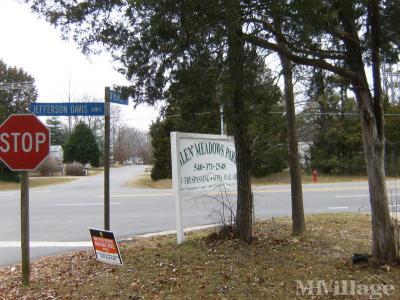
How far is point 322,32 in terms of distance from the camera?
5.51 meters

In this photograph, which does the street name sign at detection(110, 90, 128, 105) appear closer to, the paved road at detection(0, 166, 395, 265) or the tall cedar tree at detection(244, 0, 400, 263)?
the tall cedar tree at detection(244, 0, 400, 263)

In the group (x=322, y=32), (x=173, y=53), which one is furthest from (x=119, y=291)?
(x=322, y=32)

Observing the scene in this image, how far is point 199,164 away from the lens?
8211 millimetres

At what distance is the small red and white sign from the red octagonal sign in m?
1.16

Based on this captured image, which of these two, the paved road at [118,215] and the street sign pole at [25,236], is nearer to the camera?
the street sign pole at [25,236]

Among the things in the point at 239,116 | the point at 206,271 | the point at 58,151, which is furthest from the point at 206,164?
the point at 58,151

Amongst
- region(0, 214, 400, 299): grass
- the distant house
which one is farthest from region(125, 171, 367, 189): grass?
the distant house

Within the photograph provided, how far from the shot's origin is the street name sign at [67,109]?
22.3 ft

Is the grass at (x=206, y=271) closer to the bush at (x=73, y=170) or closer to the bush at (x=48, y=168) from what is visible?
the bush at (x=48, y=168)

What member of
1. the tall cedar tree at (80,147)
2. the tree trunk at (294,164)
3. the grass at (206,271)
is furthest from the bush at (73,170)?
the tree trunk at (294,164)

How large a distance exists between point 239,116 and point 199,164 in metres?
2.69

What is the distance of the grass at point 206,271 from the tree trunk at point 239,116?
406 millimetres

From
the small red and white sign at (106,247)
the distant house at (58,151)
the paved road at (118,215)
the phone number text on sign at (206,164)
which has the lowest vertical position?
the paved road at (118,215)

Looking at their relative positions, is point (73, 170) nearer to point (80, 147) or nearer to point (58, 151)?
point (80, 147)
